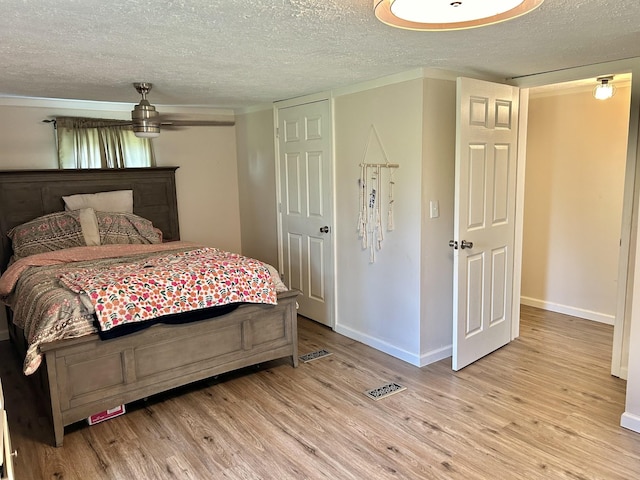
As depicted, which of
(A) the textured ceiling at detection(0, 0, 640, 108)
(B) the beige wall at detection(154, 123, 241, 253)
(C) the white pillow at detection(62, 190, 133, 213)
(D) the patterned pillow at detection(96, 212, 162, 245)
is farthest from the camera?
(B) the beige wall at detection(154, 123, 241, 253)

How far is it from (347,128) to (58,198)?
8.59ft

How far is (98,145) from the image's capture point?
4.44 m

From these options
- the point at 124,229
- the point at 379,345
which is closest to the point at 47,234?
the point at 124,229

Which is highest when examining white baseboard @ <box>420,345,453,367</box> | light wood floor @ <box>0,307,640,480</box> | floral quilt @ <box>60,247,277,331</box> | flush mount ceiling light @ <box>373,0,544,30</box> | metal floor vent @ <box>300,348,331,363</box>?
flush mount ceiling light @ <box>373,0,544,30</box>

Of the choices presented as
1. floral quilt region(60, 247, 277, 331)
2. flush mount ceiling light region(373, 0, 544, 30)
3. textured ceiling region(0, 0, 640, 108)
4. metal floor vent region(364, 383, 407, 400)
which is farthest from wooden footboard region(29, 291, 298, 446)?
flush mount ceiling light region(373, 0, 544, 30)

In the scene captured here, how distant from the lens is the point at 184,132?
16.4ft

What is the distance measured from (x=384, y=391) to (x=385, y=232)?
3.78 ft

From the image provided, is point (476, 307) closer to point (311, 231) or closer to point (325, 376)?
point (325, 376)

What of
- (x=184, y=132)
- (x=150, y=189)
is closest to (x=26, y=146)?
(x=150, y=189)

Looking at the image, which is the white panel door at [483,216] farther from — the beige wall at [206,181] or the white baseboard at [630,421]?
the beige wall at [206,181]

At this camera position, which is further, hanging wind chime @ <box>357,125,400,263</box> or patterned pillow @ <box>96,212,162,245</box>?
patterned pillow @ <box>96,212,162,245</box>

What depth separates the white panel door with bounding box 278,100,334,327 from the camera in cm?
411

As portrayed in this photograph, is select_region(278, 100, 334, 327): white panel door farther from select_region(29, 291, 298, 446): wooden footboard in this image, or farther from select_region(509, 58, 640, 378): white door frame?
select_region(509, 58, 640, 378): white door frame

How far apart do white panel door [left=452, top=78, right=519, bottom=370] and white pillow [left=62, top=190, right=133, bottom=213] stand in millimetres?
3032
